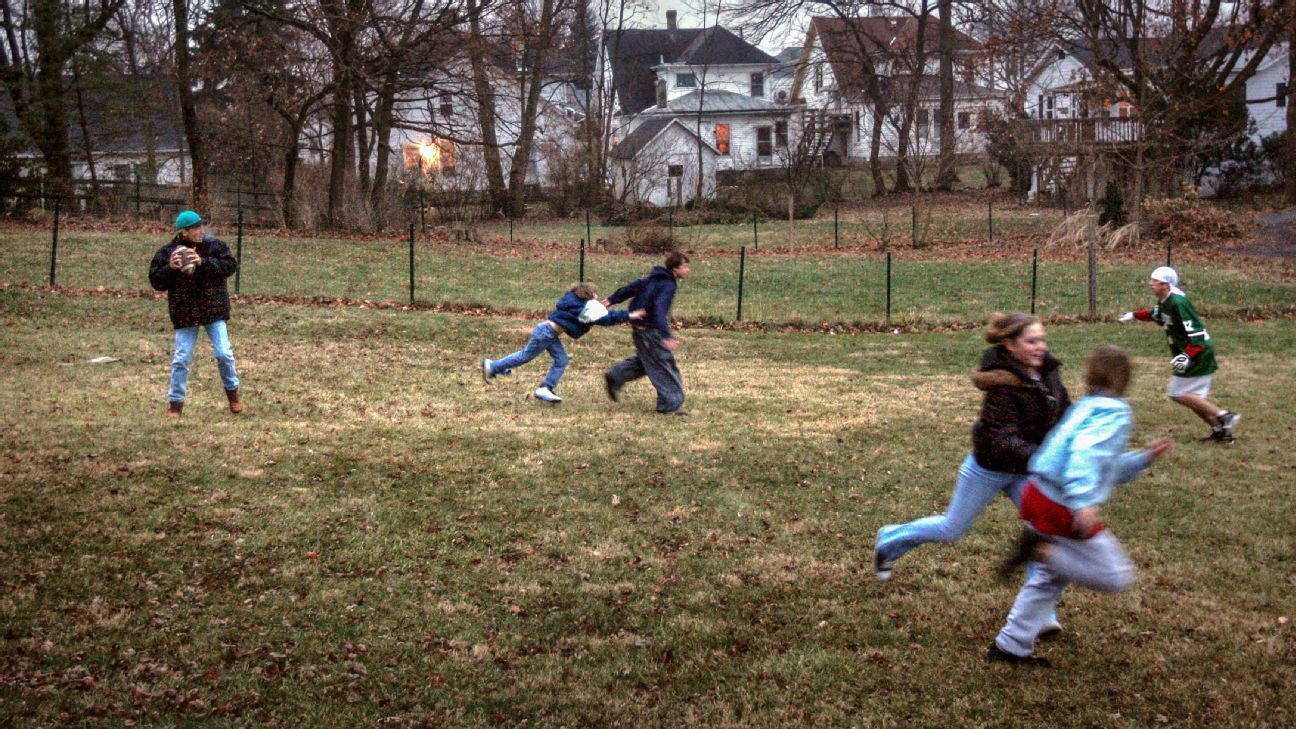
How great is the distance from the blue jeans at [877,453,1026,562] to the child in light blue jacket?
45 centimetres

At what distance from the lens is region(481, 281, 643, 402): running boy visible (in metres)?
11.5

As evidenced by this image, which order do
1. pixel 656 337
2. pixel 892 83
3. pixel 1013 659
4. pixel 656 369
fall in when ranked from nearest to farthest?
pixel 1013 659 < pixel 656 337 < pixel 656 369 < pixel 892 83

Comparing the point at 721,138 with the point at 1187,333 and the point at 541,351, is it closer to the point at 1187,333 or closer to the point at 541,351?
the point at 541,351

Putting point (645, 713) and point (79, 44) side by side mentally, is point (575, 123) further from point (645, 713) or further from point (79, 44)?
point (645, 713)

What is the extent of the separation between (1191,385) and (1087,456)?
656cm

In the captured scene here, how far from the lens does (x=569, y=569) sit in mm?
7086

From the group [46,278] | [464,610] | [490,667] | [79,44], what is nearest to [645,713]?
[490,667]

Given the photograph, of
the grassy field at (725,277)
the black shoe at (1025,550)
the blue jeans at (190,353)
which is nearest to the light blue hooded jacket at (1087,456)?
the black shoe at (1025,550)

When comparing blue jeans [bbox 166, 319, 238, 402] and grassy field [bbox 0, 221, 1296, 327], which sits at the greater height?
grassy field [bbox 0, 221, 1296, 327]

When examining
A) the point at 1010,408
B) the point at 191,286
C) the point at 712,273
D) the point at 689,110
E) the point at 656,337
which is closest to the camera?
the point at 1010,408

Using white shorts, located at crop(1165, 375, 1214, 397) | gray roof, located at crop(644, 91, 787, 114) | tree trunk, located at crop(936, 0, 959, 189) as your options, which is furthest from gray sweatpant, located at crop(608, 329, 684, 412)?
gray roof, located at crop(644, 91, 787, 114)

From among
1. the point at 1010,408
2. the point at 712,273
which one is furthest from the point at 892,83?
the point at 1010,408

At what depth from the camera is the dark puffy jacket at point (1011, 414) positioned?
554 cm

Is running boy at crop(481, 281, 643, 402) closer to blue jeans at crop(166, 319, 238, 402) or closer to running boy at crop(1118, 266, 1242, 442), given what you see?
blue jeans at crop(166, 319, 238, 402)
